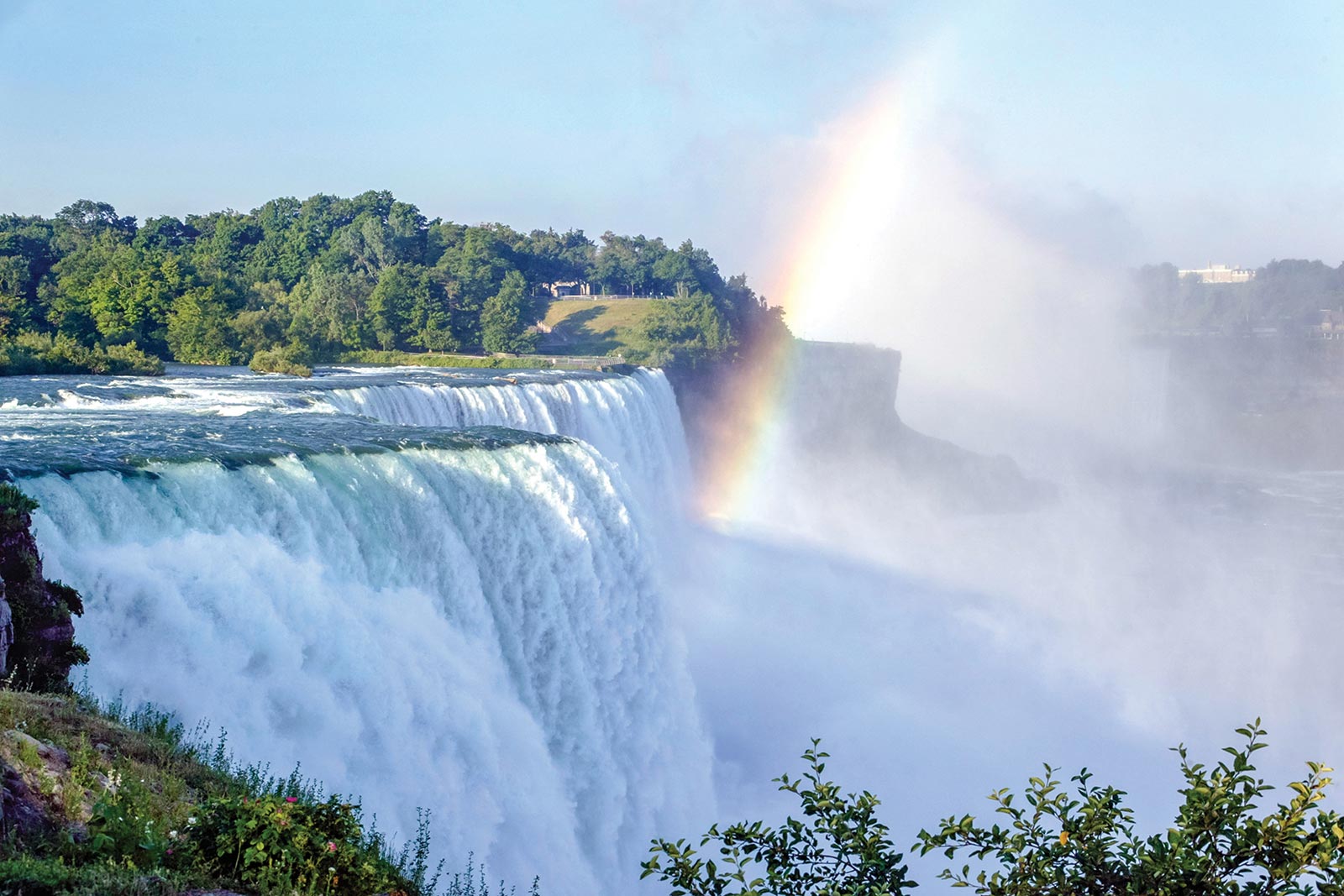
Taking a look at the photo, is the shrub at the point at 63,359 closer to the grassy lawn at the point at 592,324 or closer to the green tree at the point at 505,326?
the green tree at the point at 505,326

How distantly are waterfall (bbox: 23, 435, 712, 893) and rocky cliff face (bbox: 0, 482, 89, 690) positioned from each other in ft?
2.56

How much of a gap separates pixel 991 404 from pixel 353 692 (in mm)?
77918

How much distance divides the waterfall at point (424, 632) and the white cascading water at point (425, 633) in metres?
0.03

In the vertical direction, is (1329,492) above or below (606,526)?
above

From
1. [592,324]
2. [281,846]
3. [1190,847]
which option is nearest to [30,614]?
[281,846]

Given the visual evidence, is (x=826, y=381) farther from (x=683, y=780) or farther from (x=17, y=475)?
(x=17, y=475)

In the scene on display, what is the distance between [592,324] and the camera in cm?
7488

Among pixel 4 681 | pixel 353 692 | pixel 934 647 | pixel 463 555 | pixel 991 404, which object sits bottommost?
pixel 4 681

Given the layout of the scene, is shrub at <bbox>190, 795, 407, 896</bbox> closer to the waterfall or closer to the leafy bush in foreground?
the leafy bush in foreground

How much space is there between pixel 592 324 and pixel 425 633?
2463 inches

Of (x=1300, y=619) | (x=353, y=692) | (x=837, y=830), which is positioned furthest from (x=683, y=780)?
(x=1300, y=619)

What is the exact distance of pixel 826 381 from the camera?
6209cm

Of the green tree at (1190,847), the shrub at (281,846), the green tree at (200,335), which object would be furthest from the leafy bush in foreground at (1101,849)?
the green tree at (200,335)

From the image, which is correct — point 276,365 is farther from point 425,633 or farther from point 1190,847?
point 1190,847
